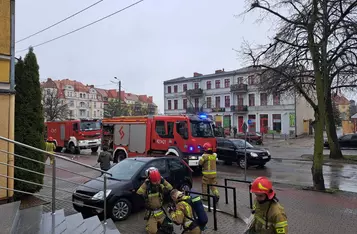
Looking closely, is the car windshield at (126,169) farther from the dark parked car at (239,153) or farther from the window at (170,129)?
the dark parked car at (239,153)

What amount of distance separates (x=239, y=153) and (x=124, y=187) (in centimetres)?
1103

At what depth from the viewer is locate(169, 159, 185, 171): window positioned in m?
9.45

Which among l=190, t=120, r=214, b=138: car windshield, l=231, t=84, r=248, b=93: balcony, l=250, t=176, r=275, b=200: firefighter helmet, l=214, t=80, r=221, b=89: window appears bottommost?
l=250, t=176, r=275, b=200: firefighter helmet

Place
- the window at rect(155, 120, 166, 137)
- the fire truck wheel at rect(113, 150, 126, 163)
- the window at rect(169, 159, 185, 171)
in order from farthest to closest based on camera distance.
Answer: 1. the fire truck wheel at rect(113, 150, 126, 163)
2. the window at rect(155, 120, 166, 137)
3. the window at rect(169, 159, 185, 171)

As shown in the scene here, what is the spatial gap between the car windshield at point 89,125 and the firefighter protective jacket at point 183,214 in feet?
72.1

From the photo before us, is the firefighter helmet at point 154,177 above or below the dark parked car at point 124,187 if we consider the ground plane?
above

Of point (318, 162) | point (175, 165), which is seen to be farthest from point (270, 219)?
point (318, 162)

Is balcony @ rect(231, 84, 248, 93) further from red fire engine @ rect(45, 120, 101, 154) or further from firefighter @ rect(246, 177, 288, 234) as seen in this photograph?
firefighter @ rect(246, 177, 288, 234)

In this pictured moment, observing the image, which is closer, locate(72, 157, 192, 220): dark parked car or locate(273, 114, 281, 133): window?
locate(72, 157, 192, 220): dark parked car

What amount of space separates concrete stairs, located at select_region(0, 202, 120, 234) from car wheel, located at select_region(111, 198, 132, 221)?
1.24m

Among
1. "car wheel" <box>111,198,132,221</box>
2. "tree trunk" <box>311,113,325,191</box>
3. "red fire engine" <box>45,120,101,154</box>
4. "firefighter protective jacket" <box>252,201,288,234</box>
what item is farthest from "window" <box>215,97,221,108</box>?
"firefighter protective jacket" <box>252,201,288,234</box>

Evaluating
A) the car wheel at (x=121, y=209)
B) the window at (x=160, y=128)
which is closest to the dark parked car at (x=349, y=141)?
the window at (x=160, y=128)

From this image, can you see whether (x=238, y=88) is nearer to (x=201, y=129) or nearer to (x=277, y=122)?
(x=277, y=122)

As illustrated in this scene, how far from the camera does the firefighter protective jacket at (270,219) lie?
3.52 m
